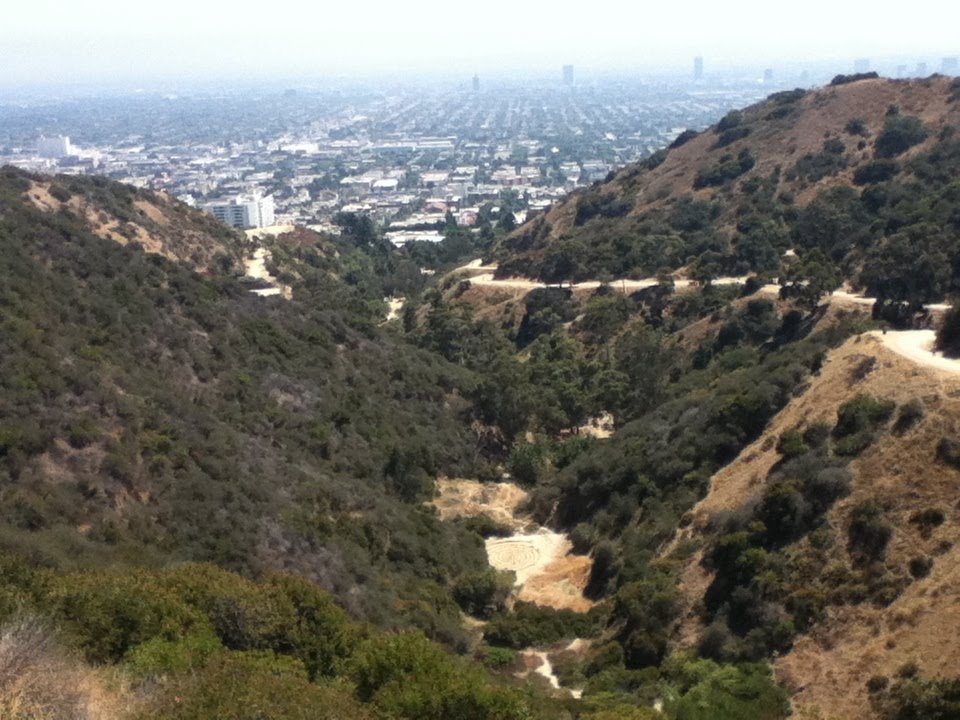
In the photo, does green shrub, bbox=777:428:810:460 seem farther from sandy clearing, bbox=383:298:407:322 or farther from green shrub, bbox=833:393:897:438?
sandy clearing, bbox=383:298:407:322

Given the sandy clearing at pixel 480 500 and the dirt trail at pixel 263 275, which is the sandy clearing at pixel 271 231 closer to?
the dirt trail at pixel 263 275

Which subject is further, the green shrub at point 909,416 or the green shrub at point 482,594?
the green shrub at point 482,594

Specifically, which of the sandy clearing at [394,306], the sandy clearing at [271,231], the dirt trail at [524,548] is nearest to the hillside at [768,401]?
the dirt trail at [524,548]

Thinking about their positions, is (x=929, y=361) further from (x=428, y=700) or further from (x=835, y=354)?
(x=428, y=700)

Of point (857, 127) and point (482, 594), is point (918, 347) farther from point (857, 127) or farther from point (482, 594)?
point (857, 127)

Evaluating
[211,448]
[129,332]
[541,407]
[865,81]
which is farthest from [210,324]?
[865,81]
